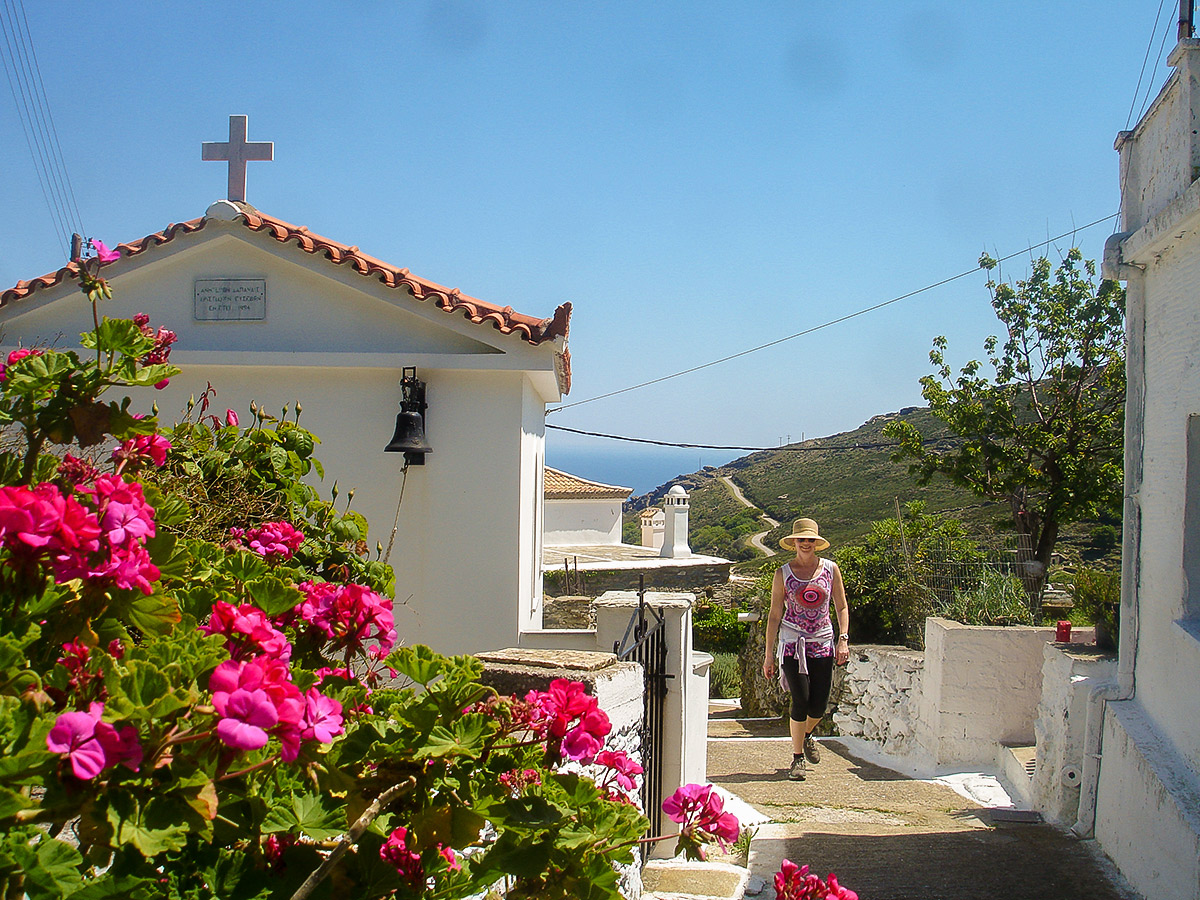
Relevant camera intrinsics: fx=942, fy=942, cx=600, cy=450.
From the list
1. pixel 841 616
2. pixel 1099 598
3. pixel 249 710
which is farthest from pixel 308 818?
pixel 1099 598

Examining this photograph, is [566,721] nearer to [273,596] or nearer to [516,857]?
[516,857]

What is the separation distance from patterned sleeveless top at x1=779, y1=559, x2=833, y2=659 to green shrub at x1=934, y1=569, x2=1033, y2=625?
8.72 ft

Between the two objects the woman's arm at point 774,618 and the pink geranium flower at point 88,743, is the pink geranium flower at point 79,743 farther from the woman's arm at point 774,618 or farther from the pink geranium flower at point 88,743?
the woman's arm at point 774,618

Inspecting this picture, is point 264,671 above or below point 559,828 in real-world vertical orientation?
above

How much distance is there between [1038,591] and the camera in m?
10.6

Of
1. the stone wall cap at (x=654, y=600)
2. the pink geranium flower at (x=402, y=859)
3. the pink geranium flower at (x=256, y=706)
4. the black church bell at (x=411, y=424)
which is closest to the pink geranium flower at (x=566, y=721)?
the pink geranium flower at (x=402, y=859)

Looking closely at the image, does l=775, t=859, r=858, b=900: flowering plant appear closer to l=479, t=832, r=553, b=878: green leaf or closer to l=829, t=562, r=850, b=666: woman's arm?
l=479, t=832, r=553, b=878: green leaf

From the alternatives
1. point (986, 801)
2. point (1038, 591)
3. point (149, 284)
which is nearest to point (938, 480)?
point (1038, 591)

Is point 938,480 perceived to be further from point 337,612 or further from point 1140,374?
point 337,612

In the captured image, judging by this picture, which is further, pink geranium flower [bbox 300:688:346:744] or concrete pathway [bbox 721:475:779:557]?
concrete pathway [bbox 721:475:779:557]

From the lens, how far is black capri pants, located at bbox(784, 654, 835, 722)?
22.6ft

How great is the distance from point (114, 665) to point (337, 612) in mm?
766

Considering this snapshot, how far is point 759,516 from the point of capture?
48094 mm

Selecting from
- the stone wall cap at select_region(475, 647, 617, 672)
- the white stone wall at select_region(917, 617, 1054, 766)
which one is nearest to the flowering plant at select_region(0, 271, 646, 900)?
the stone wall cap at select_region(475, 647, 617, 672)
